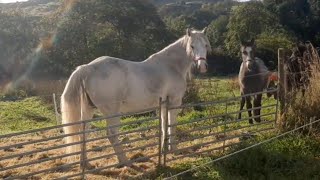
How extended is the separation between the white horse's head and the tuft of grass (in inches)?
273

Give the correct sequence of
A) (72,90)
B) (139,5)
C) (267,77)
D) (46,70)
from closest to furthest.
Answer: (72,90) → (267,77) → (46,70) → (139,5)

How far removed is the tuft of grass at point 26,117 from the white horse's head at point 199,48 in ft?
22.7

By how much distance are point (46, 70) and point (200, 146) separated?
86.8 ft

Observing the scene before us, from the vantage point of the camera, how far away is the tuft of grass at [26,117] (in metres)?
12.8

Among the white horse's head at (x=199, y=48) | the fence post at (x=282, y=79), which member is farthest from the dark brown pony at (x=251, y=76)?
the white horse's head at (x=199, y=48)

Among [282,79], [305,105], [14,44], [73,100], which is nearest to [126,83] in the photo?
[73,100]

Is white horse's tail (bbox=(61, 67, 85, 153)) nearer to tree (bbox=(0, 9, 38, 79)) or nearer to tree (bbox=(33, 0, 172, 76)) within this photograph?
tree (bbox=(33, 0, 172, 76))

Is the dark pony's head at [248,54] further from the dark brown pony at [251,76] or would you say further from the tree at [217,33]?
the tree at [217,33]

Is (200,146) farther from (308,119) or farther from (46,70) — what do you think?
(46,70)

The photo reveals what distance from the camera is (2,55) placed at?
33.7m

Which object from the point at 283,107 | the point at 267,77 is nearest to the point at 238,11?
the point at 267,77

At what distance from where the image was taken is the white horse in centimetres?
632

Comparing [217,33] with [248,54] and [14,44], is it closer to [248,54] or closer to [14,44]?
[14,44]

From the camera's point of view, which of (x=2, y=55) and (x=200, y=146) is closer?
(x=200, y=146)
